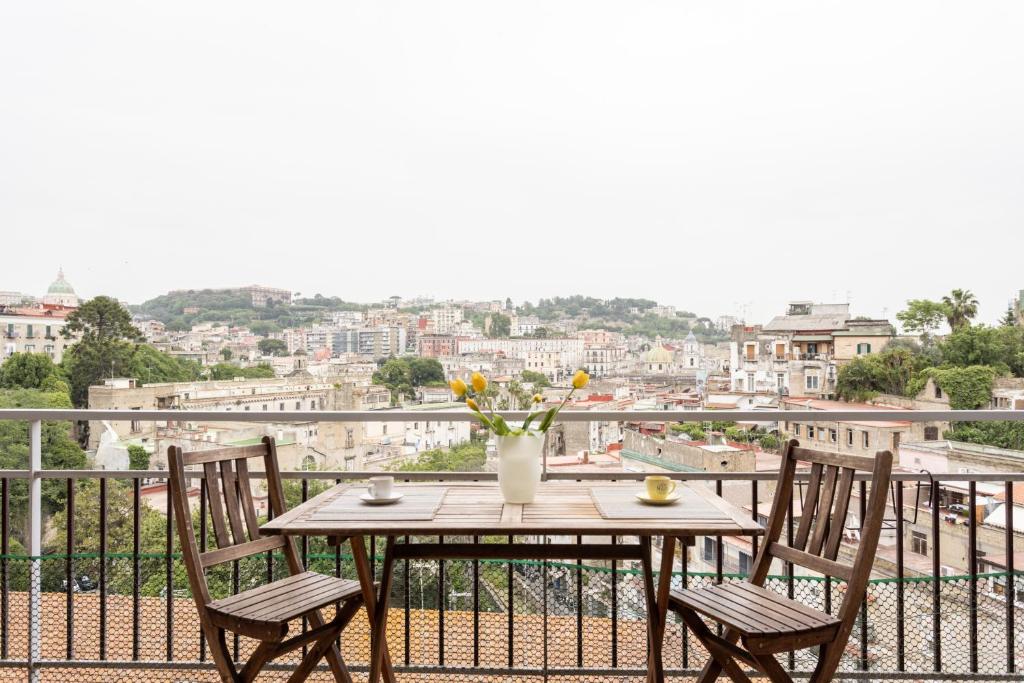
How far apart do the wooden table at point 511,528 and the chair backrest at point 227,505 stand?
0.21 metres

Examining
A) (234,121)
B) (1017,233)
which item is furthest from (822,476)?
(234,121)

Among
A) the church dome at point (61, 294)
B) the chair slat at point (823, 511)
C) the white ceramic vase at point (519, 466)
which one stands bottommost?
the chair slat at point (823, 511)

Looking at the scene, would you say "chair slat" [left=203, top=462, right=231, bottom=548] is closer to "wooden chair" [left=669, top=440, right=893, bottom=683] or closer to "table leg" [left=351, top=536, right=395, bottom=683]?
"table leg" [left=351, top=536, right=395, bottom=683]

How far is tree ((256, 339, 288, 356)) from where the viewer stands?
2000 cm

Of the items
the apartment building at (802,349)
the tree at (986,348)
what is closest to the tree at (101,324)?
the apartment building at (802,349)

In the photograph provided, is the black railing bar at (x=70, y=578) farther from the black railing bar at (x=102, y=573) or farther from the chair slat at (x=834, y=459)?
the chair slat at (x=834, y=459)

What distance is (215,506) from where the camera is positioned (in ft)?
7.14

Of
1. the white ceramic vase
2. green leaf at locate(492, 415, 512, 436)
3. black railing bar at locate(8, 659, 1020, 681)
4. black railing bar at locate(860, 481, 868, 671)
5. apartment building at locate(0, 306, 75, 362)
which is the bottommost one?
black railing bar at locate(8, 659, 1020, 681)

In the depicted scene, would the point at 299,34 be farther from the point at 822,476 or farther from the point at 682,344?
the point at 822,476

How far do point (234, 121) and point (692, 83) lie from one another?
17.9 meters

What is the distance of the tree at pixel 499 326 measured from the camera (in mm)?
18781

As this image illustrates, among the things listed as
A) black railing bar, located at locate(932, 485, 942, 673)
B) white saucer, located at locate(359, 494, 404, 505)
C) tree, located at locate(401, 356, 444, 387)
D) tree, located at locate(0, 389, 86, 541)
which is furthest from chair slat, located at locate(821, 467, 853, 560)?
tree, located at locate(401, 356, 444, 387)

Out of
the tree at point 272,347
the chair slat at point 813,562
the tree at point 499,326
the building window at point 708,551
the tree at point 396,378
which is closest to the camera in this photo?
the chair slat at point 813,562

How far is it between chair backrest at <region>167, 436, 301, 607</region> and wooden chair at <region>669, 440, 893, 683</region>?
1.29 metres
